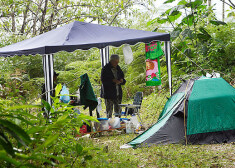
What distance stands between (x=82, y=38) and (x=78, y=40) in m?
0.15

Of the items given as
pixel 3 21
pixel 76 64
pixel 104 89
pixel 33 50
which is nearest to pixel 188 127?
pixel 104 89

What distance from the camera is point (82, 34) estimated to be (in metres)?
6.45

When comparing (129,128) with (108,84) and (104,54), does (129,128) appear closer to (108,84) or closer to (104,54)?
(108,84)

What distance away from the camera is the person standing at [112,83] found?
22.9 ft

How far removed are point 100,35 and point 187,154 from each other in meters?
3.41

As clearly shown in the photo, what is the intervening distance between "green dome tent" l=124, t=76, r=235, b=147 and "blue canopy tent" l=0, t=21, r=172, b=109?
Result: 5.13ft

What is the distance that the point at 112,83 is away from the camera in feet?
22.9

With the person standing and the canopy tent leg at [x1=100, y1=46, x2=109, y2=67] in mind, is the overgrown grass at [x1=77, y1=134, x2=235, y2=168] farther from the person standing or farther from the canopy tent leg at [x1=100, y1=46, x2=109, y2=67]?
the canopy tent leg at [x1=100, y1=46, x2=109, y2=67]

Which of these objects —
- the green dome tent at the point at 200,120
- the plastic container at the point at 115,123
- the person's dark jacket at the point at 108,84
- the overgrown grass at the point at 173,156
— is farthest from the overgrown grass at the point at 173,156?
the person's dark jacket at the point at 108,84

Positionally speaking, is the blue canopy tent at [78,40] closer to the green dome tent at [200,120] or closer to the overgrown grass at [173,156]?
the green dome tent at [200,120]

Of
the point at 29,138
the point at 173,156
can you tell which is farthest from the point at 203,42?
the point at 29,138

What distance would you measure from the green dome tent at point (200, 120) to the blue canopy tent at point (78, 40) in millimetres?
1565

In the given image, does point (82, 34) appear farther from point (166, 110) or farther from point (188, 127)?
point (188, 127)

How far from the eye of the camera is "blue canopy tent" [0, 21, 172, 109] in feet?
19.0
